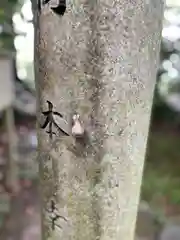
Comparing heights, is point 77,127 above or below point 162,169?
above

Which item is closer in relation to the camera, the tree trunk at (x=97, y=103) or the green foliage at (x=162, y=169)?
the tree trunk at (x=97, y=103)

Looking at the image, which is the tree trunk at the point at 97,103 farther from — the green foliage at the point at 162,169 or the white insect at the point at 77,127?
the green foliage at the point at 162,169

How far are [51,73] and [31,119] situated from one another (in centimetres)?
198

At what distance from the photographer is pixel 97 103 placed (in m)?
0.56

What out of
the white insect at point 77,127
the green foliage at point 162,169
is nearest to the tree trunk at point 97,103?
the white insect at point 77,127

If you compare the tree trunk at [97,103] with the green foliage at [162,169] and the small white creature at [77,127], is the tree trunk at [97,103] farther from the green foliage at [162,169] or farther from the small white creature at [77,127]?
the green foliage at [162,169]

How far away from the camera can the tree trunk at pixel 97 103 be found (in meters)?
0.52

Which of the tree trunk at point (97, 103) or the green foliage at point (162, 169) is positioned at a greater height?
Answer: the tree trunk at point (97, 103)

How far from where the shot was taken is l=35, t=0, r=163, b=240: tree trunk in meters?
0.52

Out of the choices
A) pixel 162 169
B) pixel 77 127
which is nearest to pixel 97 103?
pixel 77 127

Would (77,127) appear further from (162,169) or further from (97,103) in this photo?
(162,169)

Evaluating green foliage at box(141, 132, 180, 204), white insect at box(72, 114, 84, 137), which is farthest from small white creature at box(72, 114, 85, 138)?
green foliage at box(141, 132, 180, 204)

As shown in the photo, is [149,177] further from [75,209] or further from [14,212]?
[75,209]

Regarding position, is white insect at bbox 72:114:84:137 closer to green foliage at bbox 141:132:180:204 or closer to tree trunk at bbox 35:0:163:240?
tree trunk at bbox 35:0:163:240
